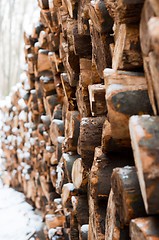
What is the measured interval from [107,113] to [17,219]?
293cm

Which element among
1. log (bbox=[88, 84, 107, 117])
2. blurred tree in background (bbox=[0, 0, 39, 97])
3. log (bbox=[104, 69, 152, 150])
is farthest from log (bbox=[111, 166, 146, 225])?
blurred tree in background (bbox=[0, 0, 39, 97])

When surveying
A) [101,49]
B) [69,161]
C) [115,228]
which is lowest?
[69,161]

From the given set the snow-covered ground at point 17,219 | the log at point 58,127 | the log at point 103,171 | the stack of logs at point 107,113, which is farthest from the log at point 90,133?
the snow-covered ground at point 17,219

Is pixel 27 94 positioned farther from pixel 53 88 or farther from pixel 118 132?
pixel 118 132

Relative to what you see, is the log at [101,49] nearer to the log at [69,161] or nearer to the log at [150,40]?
the log at [150,40]

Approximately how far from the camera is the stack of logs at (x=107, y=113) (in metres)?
0.87

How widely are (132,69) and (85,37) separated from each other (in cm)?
63

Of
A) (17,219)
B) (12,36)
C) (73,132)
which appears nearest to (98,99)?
(73,132)

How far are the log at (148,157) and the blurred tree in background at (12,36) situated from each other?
37.5 feet

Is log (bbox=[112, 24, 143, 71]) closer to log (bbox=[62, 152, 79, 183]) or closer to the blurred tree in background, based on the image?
log (bbox=[62, 152, 79, 183])

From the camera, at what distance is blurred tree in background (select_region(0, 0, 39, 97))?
12219 millimetres

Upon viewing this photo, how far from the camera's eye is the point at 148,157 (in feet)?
2.74

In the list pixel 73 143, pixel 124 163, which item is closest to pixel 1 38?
pixel 73 143

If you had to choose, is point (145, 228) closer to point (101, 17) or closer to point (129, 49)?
point (129, 49)
